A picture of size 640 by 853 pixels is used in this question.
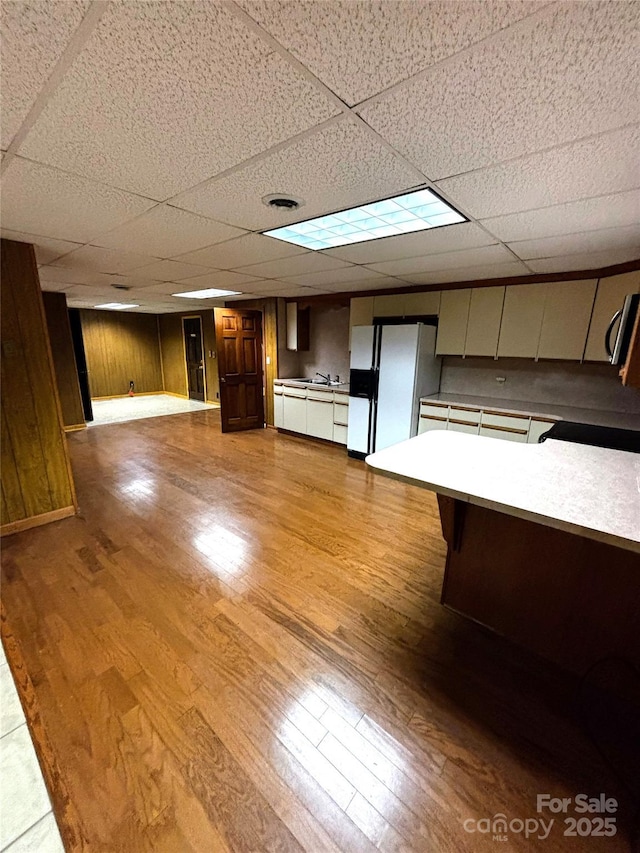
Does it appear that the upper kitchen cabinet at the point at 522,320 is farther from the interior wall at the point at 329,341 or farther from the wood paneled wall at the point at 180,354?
the wood paneled wall at the point at 180,354

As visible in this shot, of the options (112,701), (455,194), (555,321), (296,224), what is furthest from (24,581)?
(555,321)

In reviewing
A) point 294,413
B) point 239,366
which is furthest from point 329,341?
point 239,366

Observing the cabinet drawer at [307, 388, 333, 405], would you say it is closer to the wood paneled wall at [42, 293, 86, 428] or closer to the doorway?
the wood paneled wall at [42, 293, 86, 428]

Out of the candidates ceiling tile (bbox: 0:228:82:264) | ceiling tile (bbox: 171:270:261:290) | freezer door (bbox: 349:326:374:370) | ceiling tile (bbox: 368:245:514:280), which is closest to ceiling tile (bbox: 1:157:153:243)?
ceiling tile (bbox: 0:228:82:264)

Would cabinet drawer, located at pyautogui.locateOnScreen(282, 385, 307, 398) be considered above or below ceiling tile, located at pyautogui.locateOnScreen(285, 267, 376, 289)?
below

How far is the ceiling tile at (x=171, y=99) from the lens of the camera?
2.55 feet

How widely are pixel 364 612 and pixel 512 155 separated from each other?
7.49ft

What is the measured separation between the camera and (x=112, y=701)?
4.95 ft

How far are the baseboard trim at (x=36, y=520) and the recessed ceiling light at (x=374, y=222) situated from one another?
2.90 m

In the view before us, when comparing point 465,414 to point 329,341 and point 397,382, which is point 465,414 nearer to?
point 397,382

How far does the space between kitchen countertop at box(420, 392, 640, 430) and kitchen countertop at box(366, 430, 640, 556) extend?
1.72 metres

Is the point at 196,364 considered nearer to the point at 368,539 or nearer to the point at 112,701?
the point at 368,539

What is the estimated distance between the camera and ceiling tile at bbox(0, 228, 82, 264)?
7.70 ft

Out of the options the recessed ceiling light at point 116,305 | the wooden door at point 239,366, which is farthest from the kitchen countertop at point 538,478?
the recessed ceiling light at point 116,305
